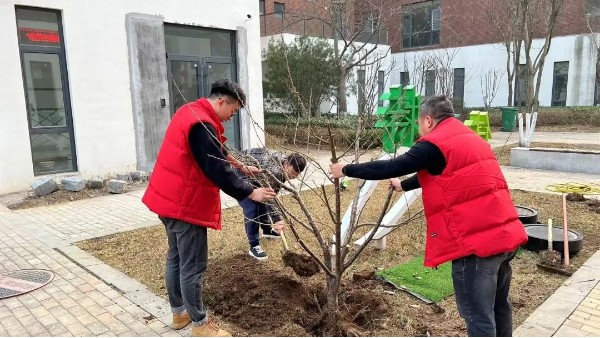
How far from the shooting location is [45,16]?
27.0 feet

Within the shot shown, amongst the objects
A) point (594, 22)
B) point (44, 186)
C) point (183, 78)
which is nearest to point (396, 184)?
point (44, 186)

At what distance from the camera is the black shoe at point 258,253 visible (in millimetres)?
4559

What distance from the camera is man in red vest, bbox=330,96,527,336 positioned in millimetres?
2283

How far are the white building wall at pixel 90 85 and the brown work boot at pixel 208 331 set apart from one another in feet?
19.3

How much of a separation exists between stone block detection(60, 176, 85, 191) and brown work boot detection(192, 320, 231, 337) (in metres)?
6.05

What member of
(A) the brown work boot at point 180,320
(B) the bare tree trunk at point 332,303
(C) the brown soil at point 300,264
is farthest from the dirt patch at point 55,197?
(B) the bare tree trunk at point 332,303

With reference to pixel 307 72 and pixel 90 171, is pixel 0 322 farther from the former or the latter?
pixel 307 72

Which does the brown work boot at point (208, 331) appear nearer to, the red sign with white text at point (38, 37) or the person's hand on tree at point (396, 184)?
the person's hand on tree at point (396, 184)

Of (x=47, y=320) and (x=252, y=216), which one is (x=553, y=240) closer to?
(x=252, y=216)

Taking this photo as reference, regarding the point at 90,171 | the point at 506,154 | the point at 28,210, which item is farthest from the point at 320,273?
the point at 506,154

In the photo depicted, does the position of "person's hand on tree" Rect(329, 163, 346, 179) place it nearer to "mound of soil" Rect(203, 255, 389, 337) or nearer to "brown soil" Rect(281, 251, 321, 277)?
"mound of soil" Rect(203, 255, 389, 337)

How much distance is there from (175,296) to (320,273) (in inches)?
58.0

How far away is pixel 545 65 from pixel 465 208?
23767 millimetres

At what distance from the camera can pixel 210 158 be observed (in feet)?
8.87
